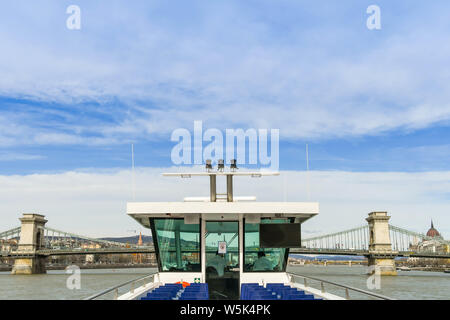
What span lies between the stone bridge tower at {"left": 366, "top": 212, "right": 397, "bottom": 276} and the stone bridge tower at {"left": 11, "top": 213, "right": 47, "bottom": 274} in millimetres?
85294

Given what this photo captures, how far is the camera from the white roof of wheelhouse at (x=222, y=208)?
13109 mm

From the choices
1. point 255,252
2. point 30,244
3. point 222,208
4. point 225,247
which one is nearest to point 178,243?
point 225,247

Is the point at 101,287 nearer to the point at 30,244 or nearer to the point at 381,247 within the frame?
the point at 30,244

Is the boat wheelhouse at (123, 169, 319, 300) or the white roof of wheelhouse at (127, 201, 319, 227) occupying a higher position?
the white roof of wheelhouse at (127, 201, 319, 227)

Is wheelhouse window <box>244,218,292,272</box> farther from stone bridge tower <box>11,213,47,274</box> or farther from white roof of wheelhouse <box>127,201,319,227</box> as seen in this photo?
stone bridge tower <box>11,213,47,274</box>

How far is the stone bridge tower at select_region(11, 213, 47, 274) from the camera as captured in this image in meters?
115

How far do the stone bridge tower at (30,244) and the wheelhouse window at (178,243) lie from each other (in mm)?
112828

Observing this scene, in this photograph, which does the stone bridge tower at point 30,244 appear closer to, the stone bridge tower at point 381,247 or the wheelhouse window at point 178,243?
the stone bridge tower at point 381,247

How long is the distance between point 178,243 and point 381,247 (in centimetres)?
11522

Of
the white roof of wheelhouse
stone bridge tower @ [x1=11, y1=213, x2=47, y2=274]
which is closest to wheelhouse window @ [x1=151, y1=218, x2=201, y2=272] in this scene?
the white roof of wheelhouse

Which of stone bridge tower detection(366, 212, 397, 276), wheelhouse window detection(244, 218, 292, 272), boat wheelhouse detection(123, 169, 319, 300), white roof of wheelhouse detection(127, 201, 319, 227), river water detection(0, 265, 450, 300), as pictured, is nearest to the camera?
white roof of wheelhouse detection(127, 201, 319, 227)

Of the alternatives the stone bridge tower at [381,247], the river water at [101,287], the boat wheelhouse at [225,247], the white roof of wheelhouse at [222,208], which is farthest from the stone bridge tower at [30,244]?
the white roof of wheelhouse at [222,208]
